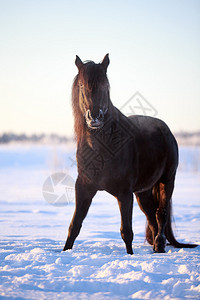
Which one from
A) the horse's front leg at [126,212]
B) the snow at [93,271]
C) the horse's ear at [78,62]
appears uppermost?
the horse's ear at [78,62]

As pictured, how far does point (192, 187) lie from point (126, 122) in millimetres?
9661

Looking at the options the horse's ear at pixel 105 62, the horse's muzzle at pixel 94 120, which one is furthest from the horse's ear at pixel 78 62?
the horse's muzzle at pixel 94 120

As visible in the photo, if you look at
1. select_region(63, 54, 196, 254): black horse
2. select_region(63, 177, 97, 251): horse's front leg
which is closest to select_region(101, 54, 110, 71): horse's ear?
select_region(63, 54, 196, 254): black horse

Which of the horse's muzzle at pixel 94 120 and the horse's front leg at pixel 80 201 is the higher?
the horse's muzzle at pixel 94 120

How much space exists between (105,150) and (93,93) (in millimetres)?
650

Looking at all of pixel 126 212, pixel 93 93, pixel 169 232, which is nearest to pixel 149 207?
pixel 169 232

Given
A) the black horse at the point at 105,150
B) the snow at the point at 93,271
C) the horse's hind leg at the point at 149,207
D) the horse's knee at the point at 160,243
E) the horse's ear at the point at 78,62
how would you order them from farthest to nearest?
1. the horse's hind leg at the point at 149,207
2. the horse's knee at the point at 160,243
3. the horse's ear at the point at 78,62
4. the black horse at the point at 105,150
5. the snow at the point at 93,271

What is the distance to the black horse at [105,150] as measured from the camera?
10.9 ft

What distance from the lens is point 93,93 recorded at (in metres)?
3.26

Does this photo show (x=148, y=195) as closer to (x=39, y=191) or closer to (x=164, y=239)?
(x=164, y=239)

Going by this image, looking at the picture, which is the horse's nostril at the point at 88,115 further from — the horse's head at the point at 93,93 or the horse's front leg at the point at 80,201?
the horse's front leg at the point at 80,201

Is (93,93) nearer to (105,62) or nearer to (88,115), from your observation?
(88,115)

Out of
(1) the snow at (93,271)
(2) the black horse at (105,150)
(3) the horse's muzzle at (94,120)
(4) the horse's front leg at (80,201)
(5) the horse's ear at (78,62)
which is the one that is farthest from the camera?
(4) the horse's front leg at (80,201)

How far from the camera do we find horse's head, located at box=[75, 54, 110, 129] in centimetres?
319
